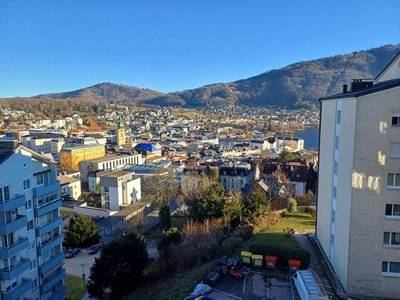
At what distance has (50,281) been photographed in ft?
48.9

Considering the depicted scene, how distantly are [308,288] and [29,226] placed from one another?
11.3 m

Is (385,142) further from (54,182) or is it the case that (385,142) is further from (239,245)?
(54,182)

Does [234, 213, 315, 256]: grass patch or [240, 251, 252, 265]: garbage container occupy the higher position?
[240, 251, 252, 265]: garbage container

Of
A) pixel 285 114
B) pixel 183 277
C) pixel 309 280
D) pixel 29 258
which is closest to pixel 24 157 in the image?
pixel 29 258

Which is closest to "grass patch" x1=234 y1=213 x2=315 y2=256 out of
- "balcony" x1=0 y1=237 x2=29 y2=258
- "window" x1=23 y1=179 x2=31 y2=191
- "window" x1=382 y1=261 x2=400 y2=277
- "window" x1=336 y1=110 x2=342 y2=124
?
"window" x1=382 y1=261 x2=400 y2=277

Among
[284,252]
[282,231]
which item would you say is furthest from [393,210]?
[282,231]

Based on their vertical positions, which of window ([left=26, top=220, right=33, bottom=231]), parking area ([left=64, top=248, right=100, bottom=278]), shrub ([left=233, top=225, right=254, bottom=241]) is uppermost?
window ([left=26, top=220, right=33, bottom=231])

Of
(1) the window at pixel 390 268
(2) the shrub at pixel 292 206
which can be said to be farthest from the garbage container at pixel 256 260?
(2) the shrub at pixel 292 206

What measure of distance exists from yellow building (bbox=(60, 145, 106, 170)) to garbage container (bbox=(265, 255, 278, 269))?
1818 inches

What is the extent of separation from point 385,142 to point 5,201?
1375 centimetres

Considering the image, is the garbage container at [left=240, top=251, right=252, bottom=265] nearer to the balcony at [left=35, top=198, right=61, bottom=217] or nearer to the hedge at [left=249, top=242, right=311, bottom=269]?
the hedge at [left=249, top=242, right=311, bottom=269]

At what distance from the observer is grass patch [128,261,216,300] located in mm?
12811

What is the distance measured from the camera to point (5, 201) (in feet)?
40.5

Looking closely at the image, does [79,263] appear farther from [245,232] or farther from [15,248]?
[245,232]
